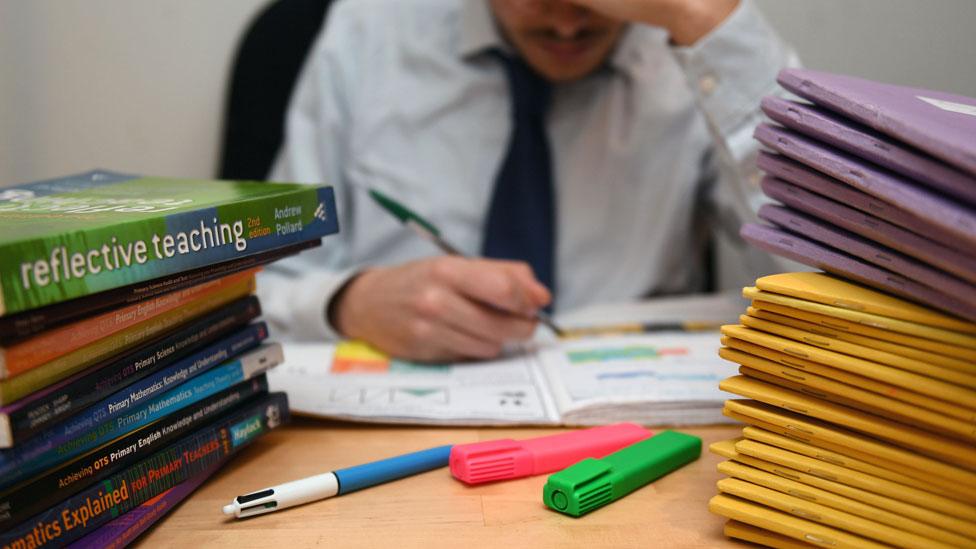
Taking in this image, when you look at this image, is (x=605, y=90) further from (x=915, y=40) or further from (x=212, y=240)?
(x=212, y=240)

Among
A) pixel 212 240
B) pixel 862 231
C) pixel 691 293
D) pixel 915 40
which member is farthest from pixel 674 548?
pixel 915 40

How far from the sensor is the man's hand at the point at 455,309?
0.86 meters

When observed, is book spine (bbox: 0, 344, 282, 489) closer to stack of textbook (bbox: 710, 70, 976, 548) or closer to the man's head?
stack of textbook (bbox: 710, 70, 976, 548)

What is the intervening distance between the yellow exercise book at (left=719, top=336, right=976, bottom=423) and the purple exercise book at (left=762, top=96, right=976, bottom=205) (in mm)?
109

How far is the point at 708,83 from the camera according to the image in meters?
0.89

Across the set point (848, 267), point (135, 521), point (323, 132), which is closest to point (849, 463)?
point (848, 267)

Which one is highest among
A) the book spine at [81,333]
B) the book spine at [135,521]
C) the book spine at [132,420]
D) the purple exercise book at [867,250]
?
the purple exercise book at [867,250]

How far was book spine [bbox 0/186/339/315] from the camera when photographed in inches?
16.0

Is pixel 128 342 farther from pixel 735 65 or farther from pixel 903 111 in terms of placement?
pixel 735 65

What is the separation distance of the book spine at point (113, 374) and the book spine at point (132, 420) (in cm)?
1

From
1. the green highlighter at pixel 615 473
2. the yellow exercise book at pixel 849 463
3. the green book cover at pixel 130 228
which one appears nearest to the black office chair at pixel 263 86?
the green book cover at pixel 130 228

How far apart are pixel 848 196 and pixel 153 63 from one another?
1.30 m

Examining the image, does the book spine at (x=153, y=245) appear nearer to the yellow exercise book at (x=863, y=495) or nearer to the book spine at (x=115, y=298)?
the book spine at (x=115, y=298)

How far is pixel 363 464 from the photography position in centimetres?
60
